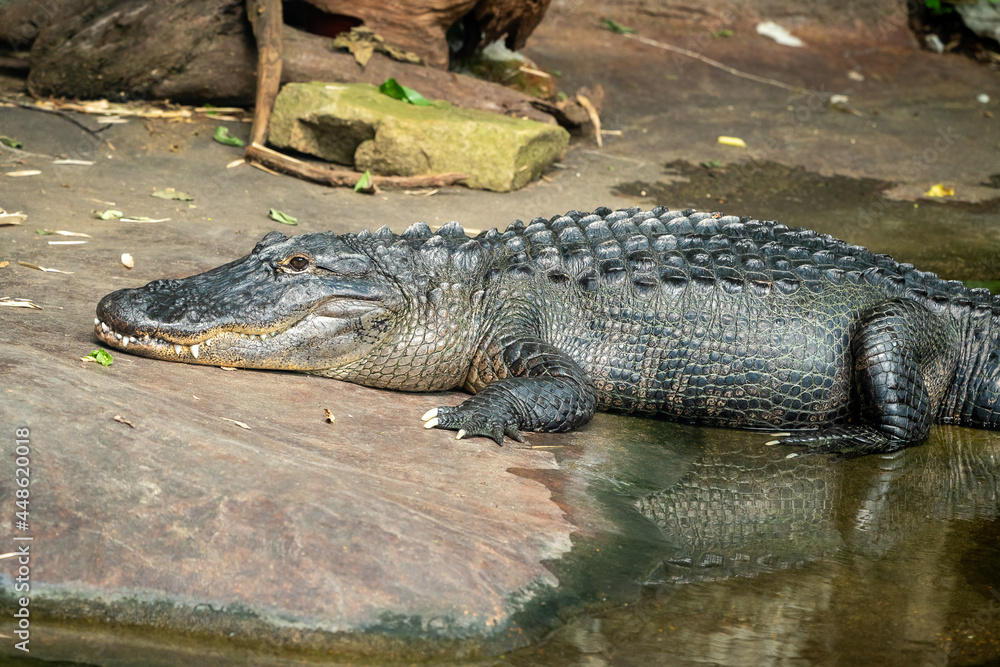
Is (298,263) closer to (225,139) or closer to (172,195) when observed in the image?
(172,195)

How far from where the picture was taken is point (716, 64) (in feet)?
39.3

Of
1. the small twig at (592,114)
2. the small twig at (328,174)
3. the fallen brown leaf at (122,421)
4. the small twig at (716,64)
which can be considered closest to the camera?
the fallen brown leaf at (122,421)

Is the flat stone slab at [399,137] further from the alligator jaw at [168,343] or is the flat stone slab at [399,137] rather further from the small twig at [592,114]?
the alligator jaw at [168,343]

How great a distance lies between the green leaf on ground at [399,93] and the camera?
8180 mm

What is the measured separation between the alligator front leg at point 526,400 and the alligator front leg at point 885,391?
108 cm

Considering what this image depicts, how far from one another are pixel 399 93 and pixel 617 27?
5546 mm

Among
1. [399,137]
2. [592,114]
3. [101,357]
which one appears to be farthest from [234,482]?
[592,114]

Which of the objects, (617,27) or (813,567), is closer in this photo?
(813,567)

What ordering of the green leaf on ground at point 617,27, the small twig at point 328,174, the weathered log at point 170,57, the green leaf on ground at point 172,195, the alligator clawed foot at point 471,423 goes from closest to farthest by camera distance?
1. the alligator clawed foot at point 471,423
2. the green leaf on ground at point 172,195
3. the small twig at point 328,174
4. the weathered log at point 170,57
5. the green leaf on ground at point 617,27

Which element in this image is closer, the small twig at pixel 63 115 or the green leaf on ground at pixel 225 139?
the small twig at pixel 63 115

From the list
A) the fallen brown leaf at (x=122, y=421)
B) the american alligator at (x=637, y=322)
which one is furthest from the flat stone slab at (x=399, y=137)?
the fallen brown leaf at (x=122, y=421)

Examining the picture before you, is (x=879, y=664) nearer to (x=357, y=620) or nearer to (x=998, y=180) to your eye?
(x=357, y=620)

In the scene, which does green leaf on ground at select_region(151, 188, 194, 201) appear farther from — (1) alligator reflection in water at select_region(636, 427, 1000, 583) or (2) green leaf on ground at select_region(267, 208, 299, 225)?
(1) alligator reflection in water at select_region(636, 427, 1000, 583)

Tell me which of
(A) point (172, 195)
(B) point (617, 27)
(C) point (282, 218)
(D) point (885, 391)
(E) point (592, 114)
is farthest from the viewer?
(B) point (617, 27)
